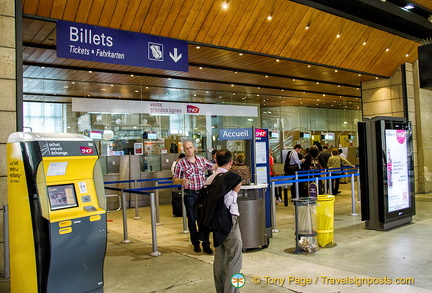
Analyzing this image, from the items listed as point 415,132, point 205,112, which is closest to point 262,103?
point 205,112

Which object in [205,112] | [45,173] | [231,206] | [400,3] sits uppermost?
[400,3]

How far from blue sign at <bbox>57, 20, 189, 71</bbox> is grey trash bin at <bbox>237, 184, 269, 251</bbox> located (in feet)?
10.4

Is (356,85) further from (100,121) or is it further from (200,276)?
(200,276)

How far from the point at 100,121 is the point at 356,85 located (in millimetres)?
9330

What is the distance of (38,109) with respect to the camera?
37.3 feet

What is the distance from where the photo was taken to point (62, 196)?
11.8 ft

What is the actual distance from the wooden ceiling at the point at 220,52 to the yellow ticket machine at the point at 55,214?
11.5ft

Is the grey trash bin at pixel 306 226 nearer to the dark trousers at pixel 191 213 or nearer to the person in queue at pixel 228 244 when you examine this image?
the dark trousers at pixel 191 213

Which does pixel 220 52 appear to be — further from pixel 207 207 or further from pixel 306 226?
pixel 207 207

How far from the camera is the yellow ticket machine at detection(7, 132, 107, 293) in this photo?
3.39 meters

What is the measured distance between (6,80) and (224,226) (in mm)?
3497

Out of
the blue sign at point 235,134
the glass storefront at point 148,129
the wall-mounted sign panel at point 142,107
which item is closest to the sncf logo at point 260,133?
the blue sign at point 235,134

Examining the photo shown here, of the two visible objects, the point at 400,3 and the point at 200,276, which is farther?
the point at 400,3

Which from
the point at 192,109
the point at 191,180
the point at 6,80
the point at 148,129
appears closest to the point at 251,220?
the point at 191,180
